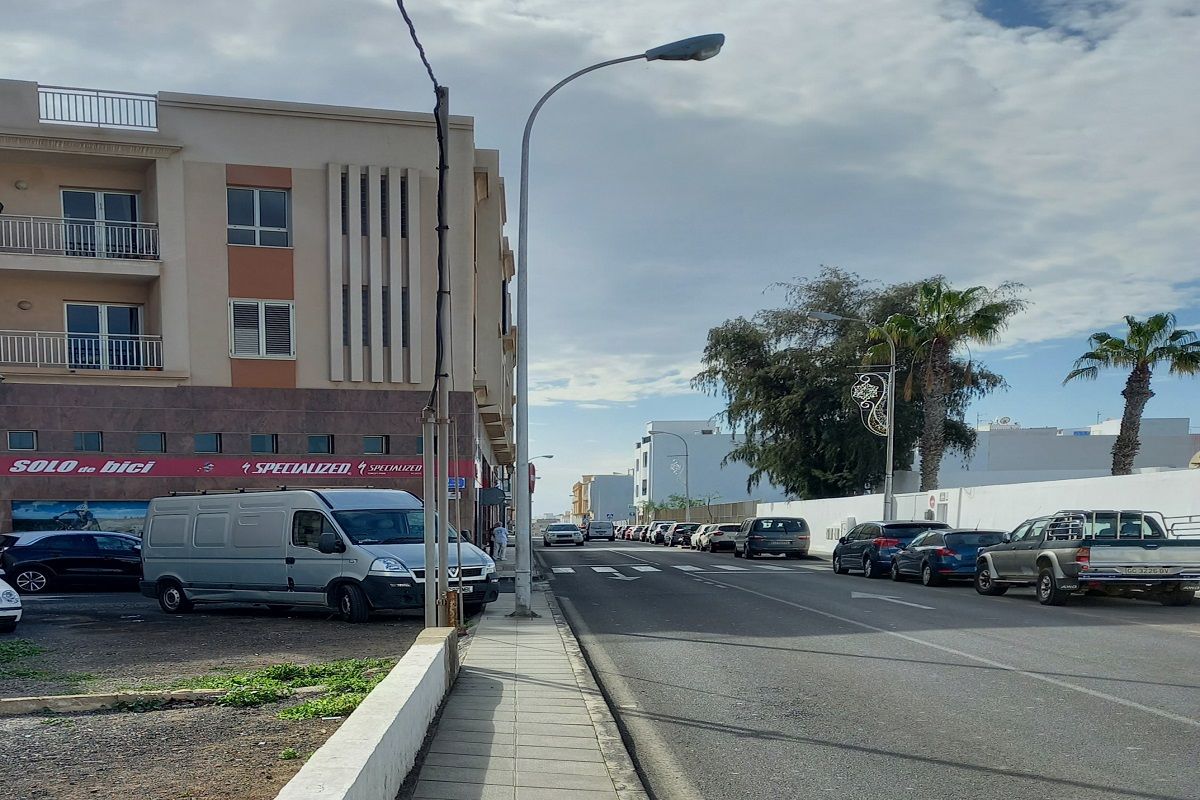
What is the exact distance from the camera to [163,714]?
7.21 m

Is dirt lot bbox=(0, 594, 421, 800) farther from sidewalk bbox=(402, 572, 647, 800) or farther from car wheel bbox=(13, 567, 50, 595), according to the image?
car wheel bbox=(13, 567, 50, 595)

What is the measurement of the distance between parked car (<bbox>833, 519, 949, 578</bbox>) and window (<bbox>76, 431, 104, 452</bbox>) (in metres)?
19.6

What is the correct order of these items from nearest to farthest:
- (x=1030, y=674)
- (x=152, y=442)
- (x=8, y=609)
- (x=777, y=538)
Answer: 1. (x=1030, y=674)
2. (x=8, y=609)
3. (x=152, y=442)
4. (x=777, y=538)

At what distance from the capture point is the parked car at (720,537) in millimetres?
47269

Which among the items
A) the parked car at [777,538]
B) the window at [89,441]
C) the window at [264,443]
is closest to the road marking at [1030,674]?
the window at [264,443]

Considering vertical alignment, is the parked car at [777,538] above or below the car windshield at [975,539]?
below

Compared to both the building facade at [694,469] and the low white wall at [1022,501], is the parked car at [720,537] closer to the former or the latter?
the low white wall at [1022,501]

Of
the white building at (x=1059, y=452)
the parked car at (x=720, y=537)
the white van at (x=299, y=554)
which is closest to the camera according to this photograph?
the white van at (x=299, y=554)

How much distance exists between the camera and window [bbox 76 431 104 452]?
88.7 feet

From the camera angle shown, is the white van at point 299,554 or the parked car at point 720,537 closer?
the white van at point 299,554

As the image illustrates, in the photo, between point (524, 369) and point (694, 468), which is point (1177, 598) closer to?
point (524, 369)

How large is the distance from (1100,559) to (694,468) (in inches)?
4061

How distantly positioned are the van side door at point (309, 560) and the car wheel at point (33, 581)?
925 cm

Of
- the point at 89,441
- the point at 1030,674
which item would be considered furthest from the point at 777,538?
the point at 1030,674
